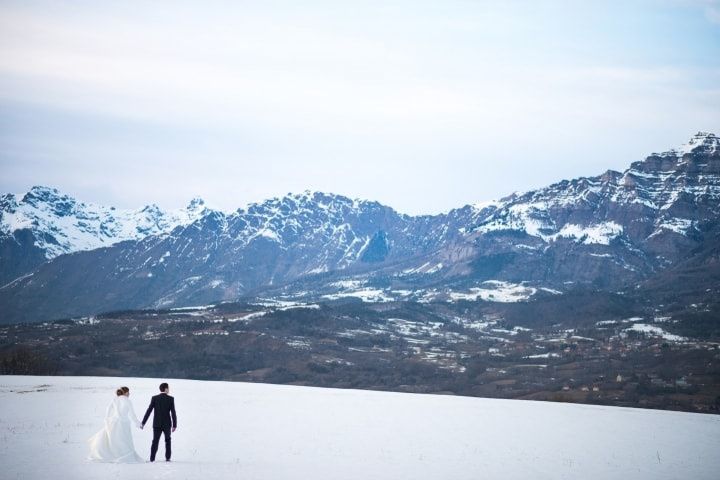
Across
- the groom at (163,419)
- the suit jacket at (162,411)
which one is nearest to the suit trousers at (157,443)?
the groom at (163,419)

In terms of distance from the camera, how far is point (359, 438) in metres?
37.7

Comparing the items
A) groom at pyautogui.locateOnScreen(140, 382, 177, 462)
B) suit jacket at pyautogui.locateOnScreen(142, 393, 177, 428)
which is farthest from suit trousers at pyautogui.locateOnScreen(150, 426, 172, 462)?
suit jacket at pyautogui.locateOnScreen(142, 393, 177, 428)

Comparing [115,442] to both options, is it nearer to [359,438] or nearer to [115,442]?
[115,442]

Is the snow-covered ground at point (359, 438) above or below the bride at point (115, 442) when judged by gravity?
below

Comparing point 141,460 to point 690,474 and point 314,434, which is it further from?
point 690,474

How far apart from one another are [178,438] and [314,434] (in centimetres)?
655

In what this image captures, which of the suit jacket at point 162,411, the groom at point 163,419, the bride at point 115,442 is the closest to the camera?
the bride at point 115,442

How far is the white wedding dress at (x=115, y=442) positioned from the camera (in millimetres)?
30109

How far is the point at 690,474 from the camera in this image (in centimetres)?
3300

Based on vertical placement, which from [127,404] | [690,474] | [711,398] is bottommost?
[711,398]

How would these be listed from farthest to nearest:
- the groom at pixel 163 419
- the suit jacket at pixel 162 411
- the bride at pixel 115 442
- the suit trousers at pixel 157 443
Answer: the suit jacket at pixel 162 411
the groom at pixel 163 419
the suit trousers at pixel 157 443
the bride at pixel 115 442

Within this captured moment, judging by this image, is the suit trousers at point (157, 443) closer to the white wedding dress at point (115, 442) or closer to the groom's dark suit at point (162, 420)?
the groom's dark suit at point (162, 420)

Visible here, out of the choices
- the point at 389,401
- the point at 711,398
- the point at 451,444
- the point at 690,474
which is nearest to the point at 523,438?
the point at 451,444

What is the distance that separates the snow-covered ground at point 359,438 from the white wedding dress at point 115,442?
30.9 inches
